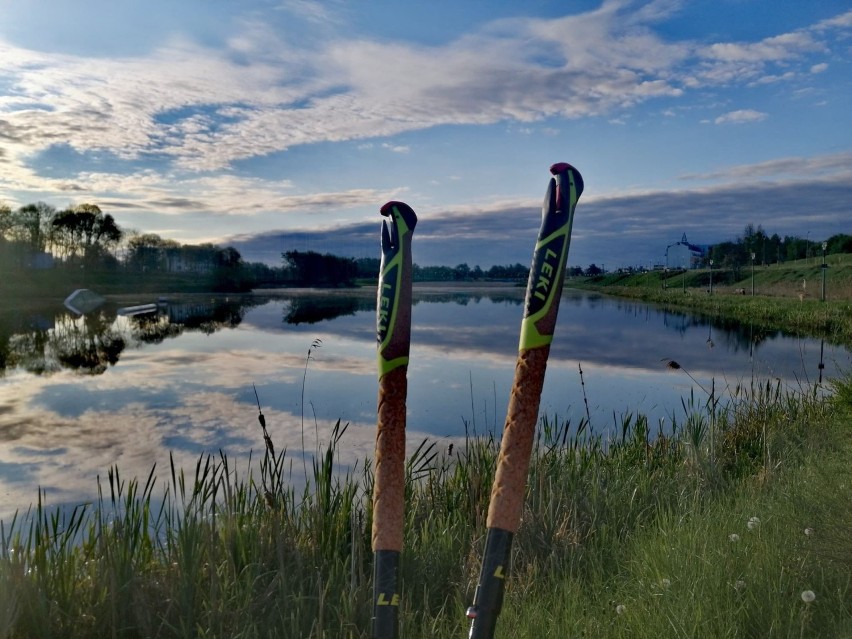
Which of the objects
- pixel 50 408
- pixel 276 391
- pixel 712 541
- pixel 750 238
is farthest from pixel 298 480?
pixel 750 238

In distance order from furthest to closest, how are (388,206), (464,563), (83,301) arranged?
(83,301) → (464,563) → (388,206)

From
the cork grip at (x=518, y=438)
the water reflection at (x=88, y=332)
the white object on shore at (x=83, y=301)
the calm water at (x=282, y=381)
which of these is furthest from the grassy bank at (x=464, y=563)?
the white object on shore at (x=83, y=301)

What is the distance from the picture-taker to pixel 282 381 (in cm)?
2222

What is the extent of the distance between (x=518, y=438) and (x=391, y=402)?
42cm

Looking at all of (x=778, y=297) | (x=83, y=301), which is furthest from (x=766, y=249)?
(x=83, y=301)

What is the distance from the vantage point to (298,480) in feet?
29.5

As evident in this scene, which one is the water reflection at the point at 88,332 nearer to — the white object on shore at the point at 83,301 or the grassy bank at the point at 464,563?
the white object on shore at the point at 83,301

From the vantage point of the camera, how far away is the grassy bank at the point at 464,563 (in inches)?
145

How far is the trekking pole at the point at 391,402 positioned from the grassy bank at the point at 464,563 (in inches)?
57.2

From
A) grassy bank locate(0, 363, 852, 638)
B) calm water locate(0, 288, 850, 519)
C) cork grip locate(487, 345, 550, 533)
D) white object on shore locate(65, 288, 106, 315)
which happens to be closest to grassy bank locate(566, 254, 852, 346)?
calm water locate(0, 288, 850, 519)

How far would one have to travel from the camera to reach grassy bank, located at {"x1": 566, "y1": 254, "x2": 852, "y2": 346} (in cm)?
3519

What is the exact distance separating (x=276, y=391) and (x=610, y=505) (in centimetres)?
1532

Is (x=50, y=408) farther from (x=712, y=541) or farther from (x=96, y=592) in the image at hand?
(x=712, y=541)

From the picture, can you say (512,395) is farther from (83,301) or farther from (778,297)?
(83,301)
